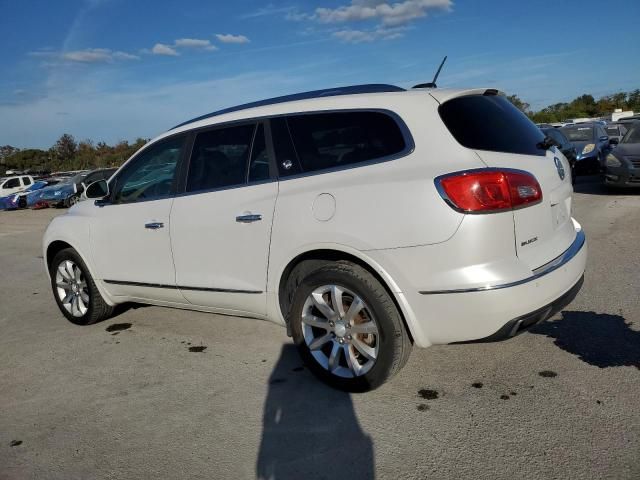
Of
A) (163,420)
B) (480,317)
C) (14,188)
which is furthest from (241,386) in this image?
(14,188)

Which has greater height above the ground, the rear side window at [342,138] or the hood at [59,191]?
the rear side window at [342,138]

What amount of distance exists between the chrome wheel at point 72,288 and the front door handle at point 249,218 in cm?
225

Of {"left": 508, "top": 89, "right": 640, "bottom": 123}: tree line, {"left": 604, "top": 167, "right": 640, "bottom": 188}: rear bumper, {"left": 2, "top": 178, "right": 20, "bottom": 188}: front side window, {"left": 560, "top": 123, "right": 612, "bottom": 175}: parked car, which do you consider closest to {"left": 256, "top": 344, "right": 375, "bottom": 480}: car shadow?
{"left": 604, "top": 167, "right": 640, "bottom": 188}: rear bumper

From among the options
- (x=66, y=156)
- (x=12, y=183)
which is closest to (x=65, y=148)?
(x=66, y=156)

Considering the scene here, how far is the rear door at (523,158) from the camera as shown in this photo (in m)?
2.94

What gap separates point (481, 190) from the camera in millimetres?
2797

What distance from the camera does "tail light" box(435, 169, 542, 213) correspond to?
9.14 ft

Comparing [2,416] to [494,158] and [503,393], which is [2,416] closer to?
[503,393]

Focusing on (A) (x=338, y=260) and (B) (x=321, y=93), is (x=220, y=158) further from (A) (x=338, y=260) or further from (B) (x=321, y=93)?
(A) (x=338, y=260)

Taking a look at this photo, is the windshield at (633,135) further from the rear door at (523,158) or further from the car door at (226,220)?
the car door at (226,220)

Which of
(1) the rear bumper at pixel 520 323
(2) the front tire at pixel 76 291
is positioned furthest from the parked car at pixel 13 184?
(1) the rear bumper at pixel 520 323

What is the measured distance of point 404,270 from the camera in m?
2.94

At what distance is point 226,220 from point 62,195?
20.4m

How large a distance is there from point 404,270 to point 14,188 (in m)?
27.7
